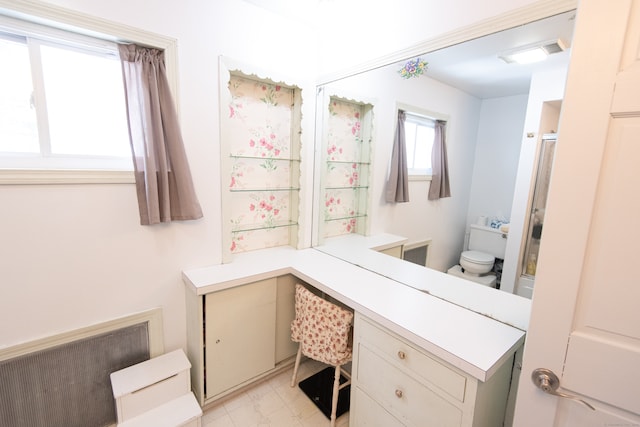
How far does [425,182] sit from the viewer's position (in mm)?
1637

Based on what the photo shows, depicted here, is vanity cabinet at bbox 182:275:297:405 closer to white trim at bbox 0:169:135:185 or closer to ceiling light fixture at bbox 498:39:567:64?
white trim at bbox 0:169:135:185

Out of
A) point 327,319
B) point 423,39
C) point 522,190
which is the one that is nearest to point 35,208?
point 327,319

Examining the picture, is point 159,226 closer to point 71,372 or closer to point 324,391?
point 71,372

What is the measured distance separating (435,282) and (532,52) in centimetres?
114

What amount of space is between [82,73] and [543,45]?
2120 mm

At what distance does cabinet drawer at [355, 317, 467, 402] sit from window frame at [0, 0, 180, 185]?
1.46 m

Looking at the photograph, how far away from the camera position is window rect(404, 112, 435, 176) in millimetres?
1587

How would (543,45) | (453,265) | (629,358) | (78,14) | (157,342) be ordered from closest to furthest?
(629,358)
(543,45)
(78,14)
(453,265)
(157,342)

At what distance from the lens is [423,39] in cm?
147

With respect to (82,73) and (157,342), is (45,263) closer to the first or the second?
(157,342)

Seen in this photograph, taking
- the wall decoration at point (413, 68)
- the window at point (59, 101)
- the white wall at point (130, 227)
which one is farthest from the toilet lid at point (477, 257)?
the window at point (59, 101)

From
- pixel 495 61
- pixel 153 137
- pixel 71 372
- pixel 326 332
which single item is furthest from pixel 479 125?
pixel 71 372

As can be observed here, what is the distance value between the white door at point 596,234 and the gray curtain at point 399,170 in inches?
39.1

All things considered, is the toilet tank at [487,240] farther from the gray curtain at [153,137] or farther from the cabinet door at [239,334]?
the gray curtain at [153,137]
